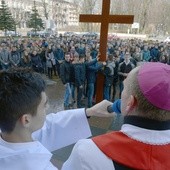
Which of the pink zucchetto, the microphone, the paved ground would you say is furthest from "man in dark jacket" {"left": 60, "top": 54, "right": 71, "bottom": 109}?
the pink zucchetto

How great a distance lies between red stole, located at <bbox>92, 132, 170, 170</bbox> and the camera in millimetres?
991

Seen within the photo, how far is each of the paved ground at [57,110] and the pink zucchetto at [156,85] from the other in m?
0.88

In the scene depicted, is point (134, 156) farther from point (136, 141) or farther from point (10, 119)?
point (10, 119)

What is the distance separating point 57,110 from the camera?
7.38 metres

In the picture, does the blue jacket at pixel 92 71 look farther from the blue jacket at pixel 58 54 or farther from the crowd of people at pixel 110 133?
the crowd of people at pixel 110 133

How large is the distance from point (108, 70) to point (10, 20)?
36296mm

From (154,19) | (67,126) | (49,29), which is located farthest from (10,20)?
(67,126)

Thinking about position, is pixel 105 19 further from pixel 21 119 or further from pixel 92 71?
pixel 21 119

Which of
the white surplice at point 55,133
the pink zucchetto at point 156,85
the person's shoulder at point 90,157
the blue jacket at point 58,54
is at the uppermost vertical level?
the pink zucchetto at point 156,85

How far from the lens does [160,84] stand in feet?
3.39

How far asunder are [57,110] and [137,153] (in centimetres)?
645

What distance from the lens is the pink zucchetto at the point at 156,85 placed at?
1.02 metres

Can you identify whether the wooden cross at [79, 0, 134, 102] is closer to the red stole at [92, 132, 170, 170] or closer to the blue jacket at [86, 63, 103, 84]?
the blue jacket at [86, 63, 103, 84]

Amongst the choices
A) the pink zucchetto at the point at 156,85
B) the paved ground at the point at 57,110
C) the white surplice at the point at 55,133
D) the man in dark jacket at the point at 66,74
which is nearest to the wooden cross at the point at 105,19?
the man in dark jacket at the point at 66,74
